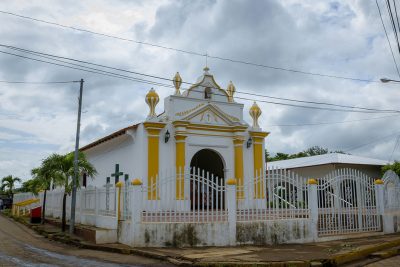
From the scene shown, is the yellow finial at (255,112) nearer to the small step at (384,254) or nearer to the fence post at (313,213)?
the fence post at (313,213)

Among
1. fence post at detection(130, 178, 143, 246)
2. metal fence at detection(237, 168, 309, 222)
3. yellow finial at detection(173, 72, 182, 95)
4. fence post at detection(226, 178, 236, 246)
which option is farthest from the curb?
yellow finial at detection(173, 72, 182, 95)

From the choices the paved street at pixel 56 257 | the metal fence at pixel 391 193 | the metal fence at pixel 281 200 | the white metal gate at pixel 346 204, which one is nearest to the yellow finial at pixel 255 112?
the white metal gate at pixel 346 204

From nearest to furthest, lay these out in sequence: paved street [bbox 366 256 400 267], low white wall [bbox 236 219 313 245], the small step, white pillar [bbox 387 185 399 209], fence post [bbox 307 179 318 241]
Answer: paved street [bbox 366 256 400 267] < the small step < low white wall [bbox 236 219 313 245] < fence post [bbox 307 179 318 241] < white pillar [bbox 387 185 399 209]

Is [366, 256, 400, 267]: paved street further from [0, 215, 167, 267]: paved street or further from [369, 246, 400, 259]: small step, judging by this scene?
[0, 215, 167, 267]: paved street

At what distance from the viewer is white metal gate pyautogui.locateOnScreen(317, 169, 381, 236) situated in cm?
1344

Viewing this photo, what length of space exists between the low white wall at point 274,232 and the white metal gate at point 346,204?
749 millimetres

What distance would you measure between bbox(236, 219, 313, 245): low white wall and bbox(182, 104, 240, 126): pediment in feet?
20.4

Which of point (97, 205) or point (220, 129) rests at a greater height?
point (220, 129)

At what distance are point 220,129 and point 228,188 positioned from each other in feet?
20.0

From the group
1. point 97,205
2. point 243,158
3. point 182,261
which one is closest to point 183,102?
point 243,158

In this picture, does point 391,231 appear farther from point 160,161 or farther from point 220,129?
point 160,161

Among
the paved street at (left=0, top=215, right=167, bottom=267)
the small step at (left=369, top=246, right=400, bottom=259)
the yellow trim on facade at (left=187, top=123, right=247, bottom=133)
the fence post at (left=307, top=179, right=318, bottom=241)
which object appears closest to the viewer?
the paved street at (left=0, top=215, right=167, bottom=267)

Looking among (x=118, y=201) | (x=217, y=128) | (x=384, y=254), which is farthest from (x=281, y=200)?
(x=217, y=128)

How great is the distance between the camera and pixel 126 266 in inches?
355
